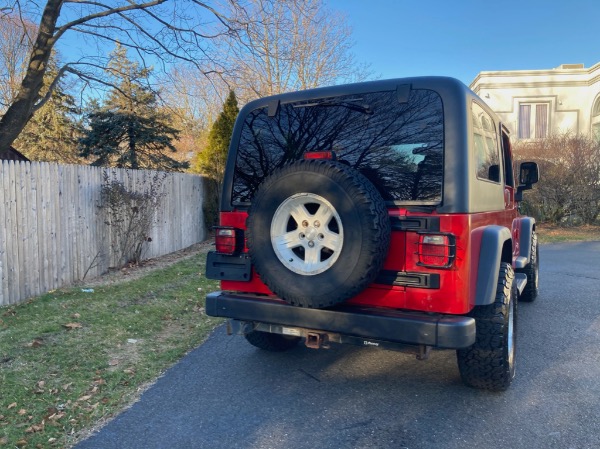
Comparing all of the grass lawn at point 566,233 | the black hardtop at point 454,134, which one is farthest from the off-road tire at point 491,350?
the grass lawn at point 566,233

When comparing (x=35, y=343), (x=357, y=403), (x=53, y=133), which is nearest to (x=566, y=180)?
(x=357, y=403)

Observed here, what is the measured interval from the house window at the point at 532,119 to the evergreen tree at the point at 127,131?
60.0 feet

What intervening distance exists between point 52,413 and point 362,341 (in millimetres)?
2234

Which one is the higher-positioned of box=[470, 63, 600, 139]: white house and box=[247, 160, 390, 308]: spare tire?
box=[470, 63, 600, 139]: white house

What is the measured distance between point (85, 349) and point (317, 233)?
2.85m

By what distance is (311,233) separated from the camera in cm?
311

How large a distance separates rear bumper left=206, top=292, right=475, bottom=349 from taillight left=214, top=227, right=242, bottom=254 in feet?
1.27

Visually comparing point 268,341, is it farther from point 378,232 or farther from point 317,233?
point 378,232

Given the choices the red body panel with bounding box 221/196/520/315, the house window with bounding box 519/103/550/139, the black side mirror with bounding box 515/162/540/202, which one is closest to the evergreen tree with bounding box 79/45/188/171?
the black side mirror with bounding box 515/162/540/202

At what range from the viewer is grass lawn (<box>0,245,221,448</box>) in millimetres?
3219

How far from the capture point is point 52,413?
10.7 feet

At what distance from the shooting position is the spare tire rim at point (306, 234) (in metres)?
3.02

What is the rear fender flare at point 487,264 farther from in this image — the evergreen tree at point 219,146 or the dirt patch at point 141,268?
the evergreen tree at point 219,146

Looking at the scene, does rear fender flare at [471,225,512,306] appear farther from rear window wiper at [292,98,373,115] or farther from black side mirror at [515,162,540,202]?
black side mirror at [515,162,540,202]
